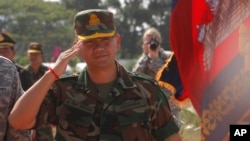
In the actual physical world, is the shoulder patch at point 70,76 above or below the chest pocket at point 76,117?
above

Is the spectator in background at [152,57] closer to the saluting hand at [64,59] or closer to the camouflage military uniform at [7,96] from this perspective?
the camouflage military uniform at [7,96]

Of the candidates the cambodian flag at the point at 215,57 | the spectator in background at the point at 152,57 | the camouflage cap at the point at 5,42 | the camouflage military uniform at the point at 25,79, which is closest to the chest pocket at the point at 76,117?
the cambodian flag at the point at 215,57

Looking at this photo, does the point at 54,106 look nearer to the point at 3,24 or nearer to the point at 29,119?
the point at 29,119

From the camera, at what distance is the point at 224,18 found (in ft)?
13.8

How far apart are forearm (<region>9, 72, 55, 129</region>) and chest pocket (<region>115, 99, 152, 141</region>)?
1.21ft

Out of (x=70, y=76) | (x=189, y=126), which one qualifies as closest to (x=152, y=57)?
(x=189, y=126)

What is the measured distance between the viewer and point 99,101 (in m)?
3.18

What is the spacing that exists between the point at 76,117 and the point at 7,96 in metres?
0.71

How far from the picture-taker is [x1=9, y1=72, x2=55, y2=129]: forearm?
3.07 metres

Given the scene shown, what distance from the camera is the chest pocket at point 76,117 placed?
3188mm

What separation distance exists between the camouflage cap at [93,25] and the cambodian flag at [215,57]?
111 centimetres

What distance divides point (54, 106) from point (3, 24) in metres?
55.7

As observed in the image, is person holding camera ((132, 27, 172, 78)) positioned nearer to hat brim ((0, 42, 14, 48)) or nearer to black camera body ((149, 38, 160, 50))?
black camera body ((149, 38, 160, 50))

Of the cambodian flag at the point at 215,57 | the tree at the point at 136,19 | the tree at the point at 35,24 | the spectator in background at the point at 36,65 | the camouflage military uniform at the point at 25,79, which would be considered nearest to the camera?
the cambodian flag at the point at 215,57
